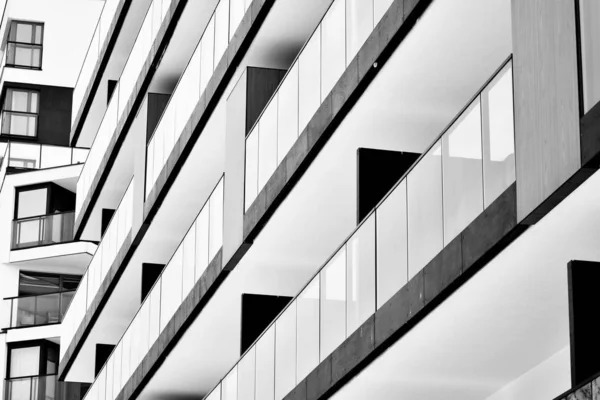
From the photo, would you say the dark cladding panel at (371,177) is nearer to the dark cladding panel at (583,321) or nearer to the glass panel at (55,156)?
the dark cladding panel at (583,321)

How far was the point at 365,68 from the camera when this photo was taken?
16.7 meters

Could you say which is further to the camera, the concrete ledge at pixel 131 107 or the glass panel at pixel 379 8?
the concrete ledge at pixel 131 107

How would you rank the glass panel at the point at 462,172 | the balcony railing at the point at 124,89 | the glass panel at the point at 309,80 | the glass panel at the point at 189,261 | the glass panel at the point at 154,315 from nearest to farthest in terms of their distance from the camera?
1. the glass panel at the point at 462,172
2. the glass panel at the point at 309,80
3. the glass panel at the point at 189,261
4. the glass panel at the point at 154,315
5. the balcony railing at the point at 124,89

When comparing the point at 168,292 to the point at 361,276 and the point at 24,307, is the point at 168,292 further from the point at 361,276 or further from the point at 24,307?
the point at 24,307

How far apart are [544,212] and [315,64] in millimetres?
8011

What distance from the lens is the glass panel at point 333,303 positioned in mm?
17312

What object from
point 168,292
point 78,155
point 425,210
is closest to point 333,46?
point 425,210

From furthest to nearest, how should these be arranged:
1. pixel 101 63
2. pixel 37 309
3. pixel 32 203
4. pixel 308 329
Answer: pixel 32 203
pixel 37 309
pixel 101 63
pixel 308 329

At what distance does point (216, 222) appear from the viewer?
24.2m

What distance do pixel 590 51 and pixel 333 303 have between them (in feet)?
25.9

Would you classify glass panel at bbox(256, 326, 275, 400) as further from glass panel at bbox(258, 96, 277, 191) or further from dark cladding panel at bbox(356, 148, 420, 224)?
dark cladding panel at bbox(356, 148, 420, 224)

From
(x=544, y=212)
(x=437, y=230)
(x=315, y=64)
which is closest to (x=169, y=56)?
(x=315, y=64)

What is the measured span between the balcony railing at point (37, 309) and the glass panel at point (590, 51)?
38.0m

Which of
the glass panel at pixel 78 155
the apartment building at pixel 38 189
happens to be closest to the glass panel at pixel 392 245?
the apartment building at pixel 38 189
